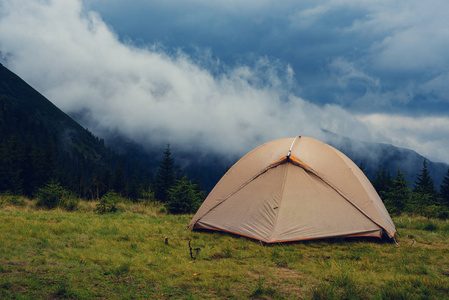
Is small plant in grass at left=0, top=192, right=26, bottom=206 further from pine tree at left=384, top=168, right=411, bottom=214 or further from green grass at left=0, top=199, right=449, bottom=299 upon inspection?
pine tree at left=384, top=168, right=411, bottom=214

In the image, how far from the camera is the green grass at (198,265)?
4777mm

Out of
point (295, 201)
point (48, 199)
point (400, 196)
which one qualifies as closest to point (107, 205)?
point (48, 199)

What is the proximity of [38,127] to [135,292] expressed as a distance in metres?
171

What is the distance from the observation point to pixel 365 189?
361 inches

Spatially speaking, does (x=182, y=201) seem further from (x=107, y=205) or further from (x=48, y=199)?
(x=48, y=199)

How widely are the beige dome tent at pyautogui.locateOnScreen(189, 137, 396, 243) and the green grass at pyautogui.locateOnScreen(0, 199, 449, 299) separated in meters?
0.37

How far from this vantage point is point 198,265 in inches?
246

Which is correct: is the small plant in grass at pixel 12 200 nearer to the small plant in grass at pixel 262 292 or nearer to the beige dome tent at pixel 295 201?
the beige dome tent at pixel 295 201

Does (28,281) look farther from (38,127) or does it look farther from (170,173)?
(38,127)

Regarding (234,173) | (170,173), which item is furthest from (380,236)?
(170,173)

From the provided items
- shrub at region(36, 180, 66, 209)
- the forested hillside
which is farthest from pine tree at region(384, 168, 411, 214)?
shrub at region(36, 180, 66, 209)

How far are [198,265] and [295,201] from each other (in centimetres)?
374

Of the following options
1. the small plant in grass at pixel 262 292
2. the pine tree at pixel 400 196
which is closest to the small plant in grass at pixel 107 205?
the small plant in grass at pixel 262 292

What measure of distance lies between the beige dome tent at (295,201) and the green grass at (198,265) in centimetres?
37
